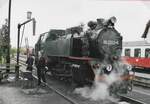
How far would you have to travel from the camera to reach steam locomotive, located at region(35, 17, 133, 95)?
42.8 ft

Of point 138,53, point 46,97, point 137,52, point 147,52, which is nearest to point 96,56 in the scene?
point 46,97

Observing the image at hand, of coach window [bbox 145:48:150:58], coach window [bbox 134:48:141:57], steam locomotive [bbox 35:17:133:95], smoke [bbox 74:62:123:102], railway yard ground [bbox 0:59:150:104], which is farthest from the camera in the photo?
coach window [bbox 134:48:141:57]

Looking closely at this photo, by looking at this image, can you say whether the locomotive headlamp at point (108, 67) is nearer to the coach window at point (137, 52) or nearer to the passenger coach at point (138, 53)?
the passenger coach at point (138, 53)

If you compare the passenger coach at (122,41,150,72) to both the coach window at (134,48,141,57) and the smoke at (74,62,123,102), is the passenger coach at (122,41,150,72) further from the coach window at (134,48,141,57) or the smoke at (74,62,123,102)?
the smoke at (74,62,123,102)

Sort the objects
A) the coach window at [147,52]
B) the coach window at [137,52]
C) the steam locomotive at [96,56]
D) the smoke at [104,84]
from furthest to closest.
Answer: the coach window at [137,52] < the coach window at [147,52] < the steam locomotive at [96,56] < the smoke at [104,84]

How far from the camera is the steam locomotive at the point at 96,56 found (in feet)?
42.8

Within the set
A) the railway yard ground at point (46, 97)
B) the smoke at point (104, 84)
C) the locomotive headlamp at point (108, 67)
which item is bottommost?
the railway yard ground at point (46, 97)

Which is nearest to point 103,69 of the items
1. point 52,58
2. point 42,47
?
point 52,58

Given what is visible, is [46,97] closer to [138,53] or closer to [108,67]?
[108,67]

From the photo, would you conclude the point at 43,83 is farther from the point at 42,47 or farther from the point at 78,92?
the point at 42,47

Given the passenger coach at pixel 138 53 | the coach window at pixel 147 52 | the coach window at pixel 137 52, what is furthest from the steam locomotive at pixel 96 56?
the coach window at pixel 137 52

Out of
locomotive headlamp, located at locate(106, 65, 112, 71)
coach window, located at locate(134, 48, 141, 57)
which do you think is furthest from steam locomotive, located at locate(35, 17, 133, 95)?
coach window, located at locate(134, 48, 141, 57)

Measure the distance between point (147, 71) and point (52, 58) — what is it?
28.3ft

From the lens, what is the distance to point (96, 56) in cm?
1391
